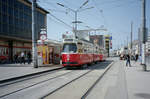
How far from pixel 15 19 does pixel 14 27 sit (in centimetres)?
183

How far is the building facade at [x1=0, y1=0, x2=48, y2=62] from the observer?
3083 centimetres

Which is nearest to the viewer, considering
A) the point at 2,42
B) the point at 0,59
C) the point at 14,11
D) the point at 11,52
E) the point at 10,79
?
the point at 10,79

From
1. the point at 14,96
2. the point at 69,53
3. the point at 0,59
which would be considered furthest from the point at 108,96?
the point at 0,59

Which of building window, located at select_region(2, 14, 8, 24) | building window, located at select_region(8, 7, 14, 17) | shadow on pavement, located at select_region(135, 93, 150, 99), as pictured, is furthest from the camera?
building window, located at select_region(8, 7, 14, 17)

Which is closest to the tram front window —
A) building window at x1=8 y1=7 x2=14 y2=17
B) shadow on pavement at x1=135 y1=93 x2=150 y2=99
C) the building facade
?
shadow on pavement at x1=135 y1=93 x2=150 y2=99

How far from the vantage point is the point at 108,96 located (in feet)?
21.2

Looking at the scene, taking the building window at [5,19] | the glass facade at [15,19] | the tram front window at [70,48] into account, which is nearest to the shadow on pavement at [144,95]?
the tram front window at [70,48]

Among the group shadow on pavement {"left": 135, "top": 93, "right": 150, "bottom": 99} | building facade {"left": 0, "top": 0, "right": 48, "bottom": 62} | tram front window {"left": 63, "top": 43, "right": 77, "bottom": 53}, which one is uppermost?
building facade {"left": 0, "top": 0, "right": 48, "bottom": 62}

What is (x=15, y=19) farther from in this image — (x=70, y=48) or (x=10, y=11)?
(x=70, y=48)

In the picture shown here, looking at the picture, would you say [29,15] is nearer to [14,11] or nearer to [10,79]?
[14,11]

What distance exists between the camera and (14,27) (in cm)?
3500

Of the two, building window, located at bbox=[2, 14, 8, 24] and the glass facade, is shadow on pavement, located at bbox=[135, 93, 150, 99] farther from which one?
building window, located at bbox=[2, 14, 8, 24]

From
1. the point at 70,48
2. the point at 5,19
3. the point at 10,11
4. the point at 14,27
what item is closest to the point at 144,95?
the point at 70,48

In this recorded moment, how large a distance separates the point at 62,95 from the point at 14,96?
1950 mm
